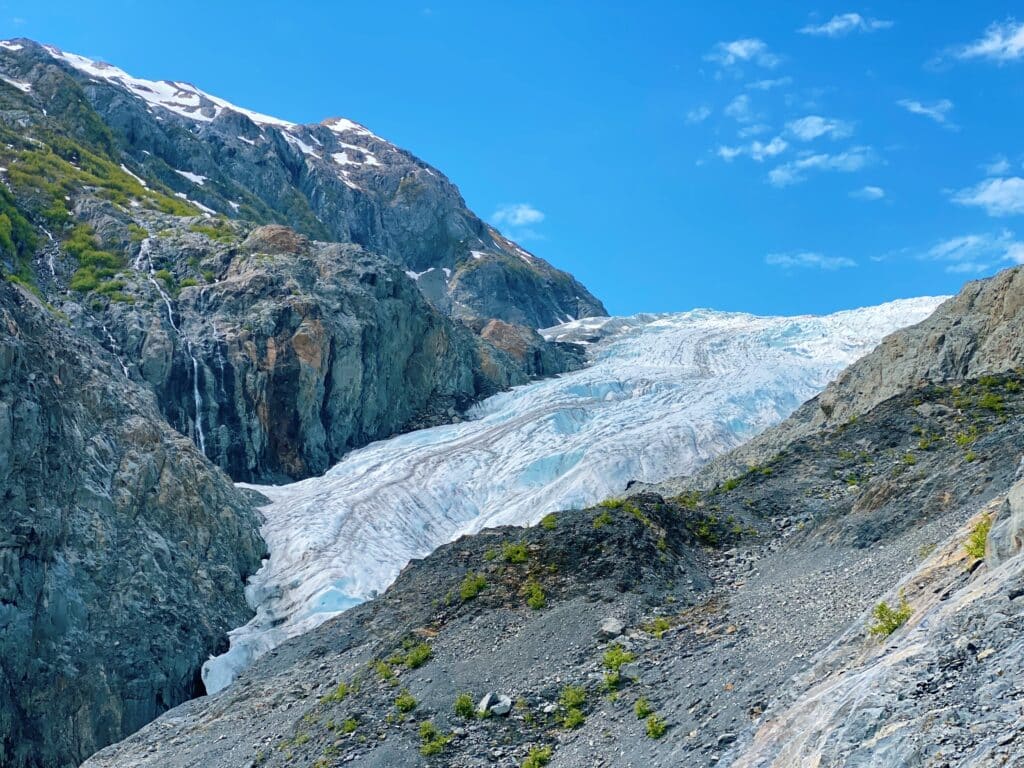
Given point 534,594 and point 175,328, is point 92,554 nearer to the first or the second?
point 534,594

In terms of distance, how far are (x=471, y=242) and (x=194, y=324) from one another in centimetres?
7079

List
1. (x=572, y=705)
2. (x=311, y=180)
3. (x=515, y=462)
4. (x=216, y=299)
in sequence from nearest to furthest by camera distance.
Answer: (x=572, y=705), (x=515, y=462), (x=216, y=299), (x=311, y=180)

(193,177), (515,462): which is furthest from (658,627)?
(193,177)

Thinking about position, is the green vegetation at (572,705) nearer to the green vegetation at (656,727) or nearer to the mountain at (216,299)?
the green vegetation at (656,727)

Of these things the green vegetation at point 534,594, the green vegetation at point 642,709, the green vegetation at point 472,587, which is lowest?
the green vegetation at point 642,709

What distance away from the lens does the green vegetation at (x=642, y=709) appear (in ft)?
43.5

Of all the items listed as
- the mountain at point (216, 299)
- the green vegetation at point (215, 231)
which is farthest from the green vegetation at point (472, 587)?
the green vegetation at point (215, 231)

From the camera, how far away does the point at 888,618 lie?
32.6 ft

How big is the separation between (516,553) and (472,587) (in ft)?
4.34

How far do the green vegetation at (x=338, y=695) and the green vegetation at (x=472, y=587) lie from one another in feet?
9.38

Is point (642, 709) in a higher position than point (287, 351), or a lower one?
lower

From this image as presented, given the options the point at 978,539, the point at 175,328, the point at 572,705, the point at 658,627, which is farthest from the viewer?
the point at 175,328

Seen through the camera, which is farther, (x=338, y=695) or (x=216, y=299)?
(x=216, y=299)

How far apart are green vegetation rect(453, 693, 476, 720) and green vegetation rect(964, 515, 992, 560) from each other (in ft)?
25.8
